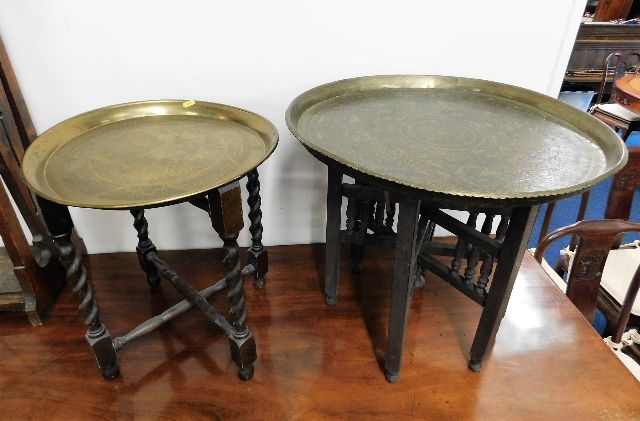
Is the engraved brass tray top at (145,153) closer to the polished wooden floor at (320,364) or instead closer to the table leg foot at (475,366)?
the polished wooden floor at (320,364)

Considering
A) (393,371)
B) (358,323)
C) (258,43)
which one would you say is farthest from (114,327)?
(258,43)

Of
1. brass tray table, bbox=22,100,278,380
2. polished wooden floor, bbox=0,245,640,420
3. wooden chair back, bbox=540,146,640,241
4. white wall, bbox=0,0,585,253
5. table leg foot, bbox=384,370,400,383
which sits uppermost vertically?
white wall, bbox=0,0,585,253

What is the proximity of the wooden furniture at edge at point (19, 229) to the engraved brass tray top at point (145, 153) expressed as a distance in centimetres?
32

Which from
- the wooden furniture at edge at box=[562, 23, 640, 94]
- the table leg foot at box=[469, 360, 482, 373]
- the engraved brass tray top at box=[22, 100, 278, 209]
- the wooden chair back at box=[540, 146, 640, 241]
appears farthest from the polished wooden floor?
the wooden furniture at edge at box=[562, 23, 640, 94]

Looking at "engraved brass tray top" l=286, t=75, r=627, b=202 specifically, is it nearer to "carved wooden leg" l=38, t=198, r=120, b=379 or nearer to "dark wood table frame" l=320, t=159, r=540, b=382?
"dark wood table frame" l=320, t=159, r=540, b=382

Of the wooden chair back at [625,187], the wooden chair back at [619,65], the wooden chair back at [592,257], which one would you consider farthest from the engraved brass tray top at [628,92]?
the wooden chair back at [592,257]

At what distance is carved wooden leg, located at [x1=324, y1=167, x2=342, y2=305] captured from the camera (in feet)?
4.71

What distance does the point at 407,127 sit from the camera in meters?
1.35

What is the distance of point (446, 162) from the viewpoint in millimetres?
1159

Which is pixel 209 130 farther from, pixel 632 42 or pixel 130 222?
pixel 632 42

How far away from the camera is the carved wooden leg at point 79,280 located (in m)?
1.10

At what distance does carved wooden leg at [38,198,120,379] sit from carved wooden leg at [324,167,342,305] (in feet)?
2.40

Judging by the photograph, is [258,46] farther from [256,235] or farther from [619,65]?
[619,65]

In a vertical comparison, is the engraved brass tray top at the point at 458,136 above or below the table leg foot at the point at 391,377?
above
